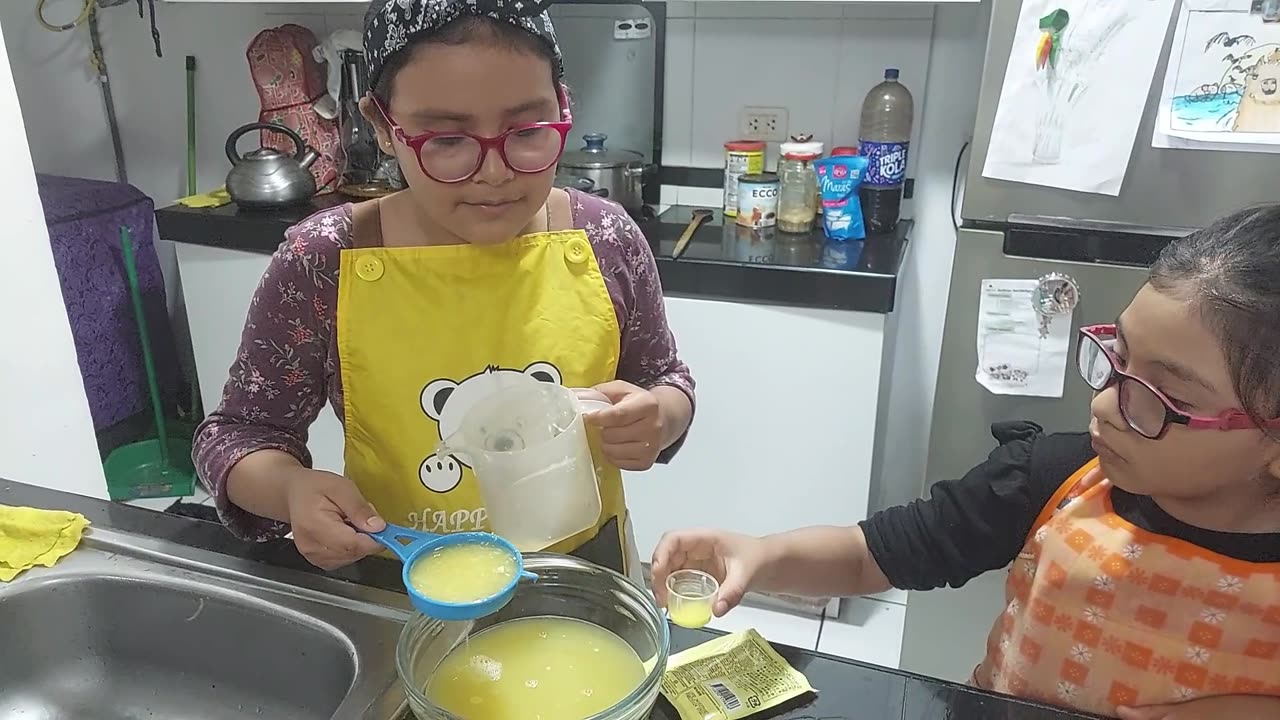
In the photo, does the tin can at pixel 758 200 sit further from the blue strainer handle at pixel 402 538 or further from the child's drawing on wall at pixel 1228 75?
the blue strainer handle at pixel 402 538

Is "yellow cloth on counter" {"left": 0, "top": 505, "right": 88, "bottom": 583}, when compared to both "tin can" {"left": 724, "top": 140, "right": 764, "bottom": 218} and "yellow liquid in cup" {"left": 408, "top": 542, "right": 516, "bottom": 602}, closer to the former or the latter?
"yellow liquid in cup" {"left": 408, "top": 542, "right": 516, "bottom": 602}

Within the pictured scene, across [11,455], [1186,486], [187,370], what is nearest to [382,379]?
[1186,486]

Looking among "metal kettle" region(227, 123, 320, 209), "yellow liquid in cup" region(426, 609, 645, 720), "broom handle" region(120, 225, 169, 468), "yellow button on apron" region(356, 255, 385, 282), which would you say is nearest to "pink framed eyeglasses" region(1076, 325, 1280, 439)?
"yellow liquid in cup" region(426, 609, 645, 720)

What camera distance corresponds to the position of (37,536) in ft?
2.95

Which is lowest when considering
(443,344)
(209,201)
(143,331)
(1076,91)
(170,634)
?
(143,331)

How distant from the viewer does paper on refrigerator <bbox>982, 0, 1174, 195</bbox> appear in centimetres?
136

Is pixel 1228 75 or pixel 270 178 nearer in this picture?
pixel 1228 75

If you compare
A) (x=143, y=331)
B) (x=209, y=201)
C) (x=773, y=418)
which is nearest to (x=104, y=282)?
(x=143, y=331)

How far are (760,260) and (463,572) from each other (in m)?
1.33

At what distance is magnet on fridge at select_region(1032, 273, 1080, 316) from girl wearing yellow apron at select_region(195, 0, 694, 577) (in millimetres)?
722

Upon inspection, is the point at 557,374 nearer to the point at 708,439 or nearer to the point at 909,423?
the point at 708,439

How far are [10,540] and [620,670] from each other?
2.00ft

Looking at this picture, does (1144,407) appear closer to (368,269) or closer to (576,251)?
(576,251)

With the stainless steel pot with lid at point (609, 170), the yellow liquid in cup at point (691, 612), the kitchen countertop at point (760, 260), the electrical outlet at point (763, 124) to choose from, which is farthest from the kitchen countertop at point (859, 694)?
the electrical outlet at point (763, 124)
